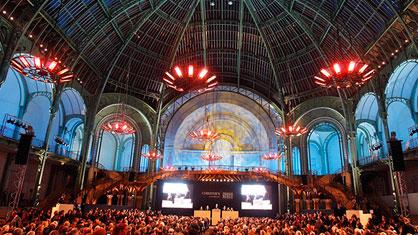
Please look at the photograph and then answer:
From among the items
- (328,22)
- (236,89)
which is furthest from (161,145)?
(328,22)

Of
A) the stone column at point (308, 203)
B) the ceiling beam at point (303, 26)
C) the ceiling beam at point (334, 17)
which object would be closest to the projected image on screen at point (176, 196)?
the stone column at point (308, 203)

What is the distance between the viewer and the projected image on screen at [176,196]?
33.8m

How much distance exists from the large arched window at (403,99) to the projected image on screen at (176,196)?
2286cm

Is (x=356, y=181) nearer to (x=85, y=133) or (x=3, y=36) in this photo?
(x=85, y=133)

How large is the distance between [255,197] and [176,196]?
930 cm

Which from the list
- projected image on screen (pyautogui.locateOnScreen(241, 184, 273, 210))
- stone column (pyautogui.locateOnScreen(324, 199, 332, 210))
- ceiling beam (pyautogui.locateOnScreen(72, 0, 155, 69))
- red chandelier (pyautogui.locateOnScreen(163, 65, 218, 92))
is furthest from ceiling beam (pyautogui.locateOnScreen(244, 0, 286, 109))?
red chandelier (pyautogui.locateOnScreen(163, 65, 218, 92))

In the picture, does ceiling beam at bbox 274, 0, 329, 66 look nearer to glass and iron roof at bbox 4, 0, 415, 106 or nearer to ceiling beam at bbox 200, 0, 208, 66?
glass and iron roof at bbox 4, 0, 415, 106

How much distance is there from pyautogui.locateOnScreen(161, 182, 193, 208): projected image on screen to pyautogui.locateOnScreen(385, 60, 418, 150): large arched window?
22.9 m

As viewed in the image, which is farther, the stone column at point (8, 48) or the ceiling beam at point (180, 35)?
the ceiling beam at point (180, 35)

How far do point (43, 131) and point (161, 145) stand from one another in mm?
13444

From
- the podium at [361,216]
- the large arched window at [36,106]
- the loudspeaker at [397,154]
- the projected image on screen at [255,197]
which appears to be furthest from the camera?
the projected image on screen at [255,197]

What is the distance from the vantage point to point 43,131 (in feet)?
99.0

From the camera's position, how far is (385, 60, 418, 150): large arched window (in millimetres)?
26652

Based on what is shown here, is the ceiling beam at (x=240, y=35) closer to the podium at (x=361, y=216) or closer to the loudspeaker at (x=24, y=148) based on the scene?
the podium at (x=361, y=216)
